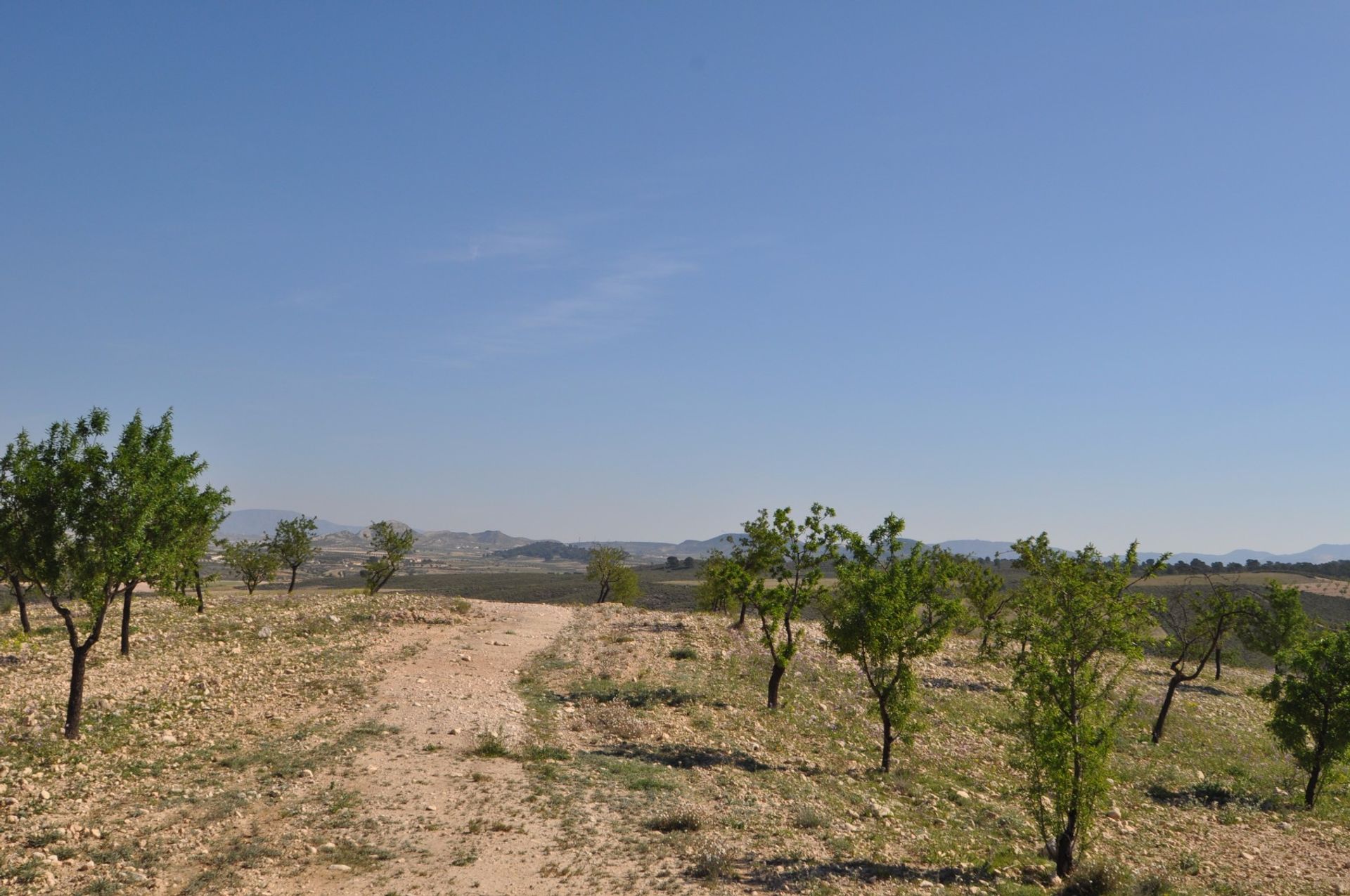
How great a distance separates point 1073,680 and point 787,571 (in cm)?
1628

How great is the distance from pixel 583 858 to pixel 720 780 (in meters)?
7.99

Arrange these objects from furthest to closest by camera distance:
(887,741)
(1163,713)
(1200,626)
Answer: (1200,626)
(1163,713)
(887,741)

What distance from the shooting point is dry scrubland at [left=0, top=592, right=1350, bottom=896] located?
1617cm

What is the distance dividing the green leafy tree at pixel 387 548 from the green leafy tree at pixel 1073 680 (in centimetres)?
5912

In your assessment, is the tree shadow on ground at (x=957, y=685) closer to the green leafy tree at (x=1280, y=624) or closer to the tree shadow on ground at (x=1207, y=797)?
the tree shadow on ground at (x=1207, y=797)

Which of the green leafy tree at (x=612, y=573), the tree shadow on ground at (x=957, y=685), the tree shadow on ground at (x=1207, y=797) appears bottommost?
the tree shadow on ground at (x=1207, y=797)

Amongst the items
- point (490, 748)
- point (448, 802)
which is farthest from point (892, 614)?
point (448, 802)

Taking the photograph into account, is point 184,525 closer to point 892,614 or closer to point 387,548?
point 892,614

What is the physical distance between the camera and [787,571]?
34.8 metres

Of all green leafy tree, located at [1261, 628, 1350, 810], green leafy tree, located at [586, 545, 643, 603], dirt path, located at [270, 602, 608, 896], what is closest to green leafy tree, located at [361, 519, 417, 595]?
green leafy tree, located at [586, 545, 643, 603]

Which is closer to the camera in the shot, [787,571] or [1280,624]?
[787,571]

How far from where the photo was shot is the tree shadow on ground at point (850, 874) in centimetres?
1648

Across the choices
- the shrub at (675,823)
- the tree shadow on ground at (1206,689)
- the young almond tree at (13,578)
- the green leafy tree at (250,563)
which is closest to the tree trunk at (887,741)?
the shrub at (675,823)

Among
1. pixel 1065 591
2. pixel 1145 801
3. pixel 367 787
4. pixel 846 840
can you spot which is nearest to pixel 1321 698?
pixel 1145 801
